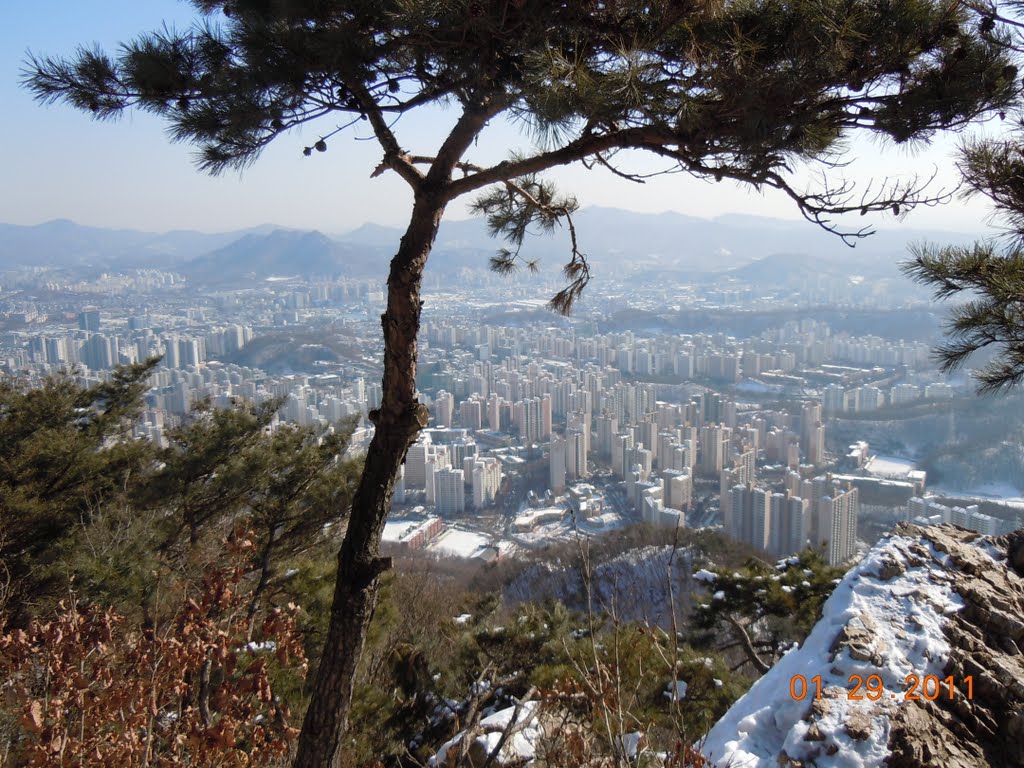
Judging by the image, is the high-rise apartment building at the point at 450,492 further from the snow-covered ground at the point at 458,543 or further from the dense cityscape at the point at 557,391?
the snow-covered ground at the point at 458,543

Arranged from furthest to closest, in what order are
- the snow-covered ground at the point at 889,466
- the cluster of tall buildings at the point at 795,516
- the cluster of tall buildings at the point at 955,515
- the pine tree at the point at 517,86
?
1. the snow-covered ground at the point at 889,466
2. the cluster of tall buildings at the point at 795,516
3. the cluster of tall buildings at the point at 955,515
4. the pine tree at the point at 517,86

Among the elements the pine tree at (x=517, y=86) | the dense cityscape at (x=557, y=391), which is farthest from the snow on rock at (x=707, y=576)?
the pine tree at (x=517, y=86)

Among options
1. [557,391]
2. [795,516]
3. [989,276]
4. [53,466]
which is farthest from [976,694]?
[557,391]

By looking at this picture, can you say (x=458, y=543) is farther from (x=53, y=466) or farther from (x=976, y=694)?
(x=976, y=694)

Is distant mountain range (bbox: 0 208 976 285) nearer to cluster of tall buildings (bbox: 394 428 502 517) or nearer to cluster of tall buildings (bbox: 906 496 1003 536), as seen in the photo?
cluster of tall buildings (bbox: 394 428 502 517)

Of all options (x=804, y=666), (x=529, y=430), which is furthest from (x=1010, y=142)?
(x=529, y=430)

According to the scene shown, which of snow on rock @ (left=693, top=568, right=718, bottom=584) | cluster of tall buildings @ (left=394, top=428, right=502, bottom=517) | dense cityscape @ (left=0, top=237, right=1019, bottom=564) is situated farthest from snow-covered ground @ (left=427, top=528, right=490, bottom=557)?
snow on rock @ (left=693, top=568, right=718, bottom=584)
